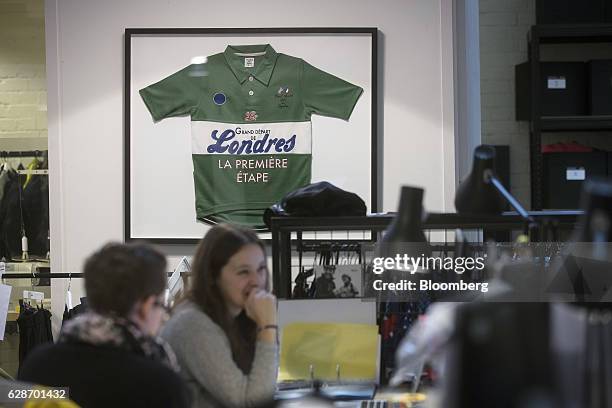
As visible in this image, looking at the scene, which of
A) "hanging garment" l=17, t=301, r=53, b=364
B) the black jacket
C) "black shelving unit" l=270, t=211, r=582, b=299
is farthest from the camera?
"hanging garment" l=17, t=301, r=53, b=364

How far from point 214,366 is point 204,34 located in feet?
8.50

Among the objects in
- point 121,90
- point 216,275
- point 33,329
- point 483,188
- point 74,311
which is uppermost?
point 121,90

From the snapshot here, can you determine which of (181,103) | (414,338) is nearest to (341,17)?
(181,103)

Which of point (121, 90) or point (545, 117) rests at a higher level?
point (121, 90)

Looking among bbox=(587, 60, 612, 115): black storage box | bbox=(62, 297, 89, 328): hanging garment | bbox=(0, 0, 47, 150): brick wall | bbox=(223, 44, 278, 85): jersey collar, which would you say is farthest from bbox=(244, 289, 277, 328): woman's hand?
bbox=(0, 0, 47, 150): brick wall

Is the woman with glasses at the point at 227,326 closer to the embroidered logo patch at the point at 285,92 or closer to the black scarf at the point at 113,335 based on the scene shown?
the black scarf at the point at 113,335

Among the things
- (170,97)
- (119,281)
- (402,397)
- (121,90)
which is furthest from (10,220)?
(119,281)

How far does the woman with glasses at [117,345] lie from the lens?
4.52 ft

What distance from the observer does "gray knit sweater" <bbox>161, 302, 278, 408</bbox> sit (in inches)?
69.6

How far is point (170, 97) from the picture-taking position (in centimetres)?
405

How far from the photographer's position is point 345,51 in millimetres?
4062

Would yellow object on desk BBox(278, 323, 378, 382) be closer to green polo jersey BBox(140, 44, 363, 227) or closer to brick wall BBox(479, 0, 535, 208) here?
green polo jersey BBox(140, 44, 363, 227)

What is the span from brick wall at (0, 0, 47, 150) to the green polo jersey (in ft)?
4.52

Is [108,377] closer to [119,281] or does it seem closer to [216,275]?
[119,281]
